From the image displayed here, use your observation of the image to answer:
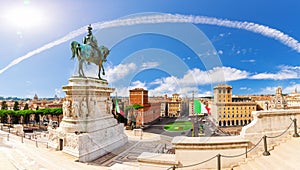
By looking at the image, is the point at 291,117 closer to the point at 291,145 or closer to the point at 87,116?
the point at 291,145

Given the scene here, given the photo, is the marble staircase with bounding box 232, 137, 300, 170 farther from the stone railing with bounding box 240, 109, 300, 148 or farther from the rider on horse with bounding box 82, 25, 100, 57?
the rider on horse with bounding box 82, 25, 100, 57

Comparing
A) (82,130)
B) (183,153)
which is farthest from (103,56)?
(183,153)

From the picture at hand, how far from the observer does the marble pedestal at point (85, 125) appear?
12.1 meters

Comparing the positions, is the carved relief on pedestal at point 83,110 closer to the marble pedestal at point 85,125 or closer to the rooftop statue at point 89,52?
the marble pedestal at point 85,125

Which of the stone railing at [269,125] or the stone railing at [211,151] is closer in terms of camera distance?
the stone railing at [211,151]

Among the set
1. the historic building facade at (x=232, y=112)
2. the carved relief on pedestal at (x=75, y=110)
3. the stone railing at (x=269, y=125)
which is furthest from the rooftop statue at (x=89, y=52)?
the historic building facade at (x=232, y=112)

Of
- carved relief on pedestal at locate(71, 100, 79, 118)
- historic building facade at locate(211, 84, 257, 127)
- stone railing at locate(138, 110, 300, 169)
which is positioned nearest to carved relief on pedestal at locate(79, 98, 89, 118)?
carved relief on pedestal at locate(71, 100, 79, 118)

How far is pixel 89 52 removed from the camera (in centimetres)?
1543

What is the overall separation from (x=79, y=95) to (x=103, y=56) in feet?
17.9

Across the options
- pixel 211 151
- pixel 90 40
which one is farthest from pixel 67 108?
pixel 211 151

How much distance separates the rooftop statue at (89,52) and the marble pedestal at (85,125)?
4.90 feet

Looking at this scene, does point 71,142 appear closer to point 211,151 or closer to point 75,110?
point 75,110

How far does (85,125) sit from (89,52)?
6299mm

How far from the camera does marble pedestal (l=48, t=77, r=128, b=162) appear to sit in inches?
476
